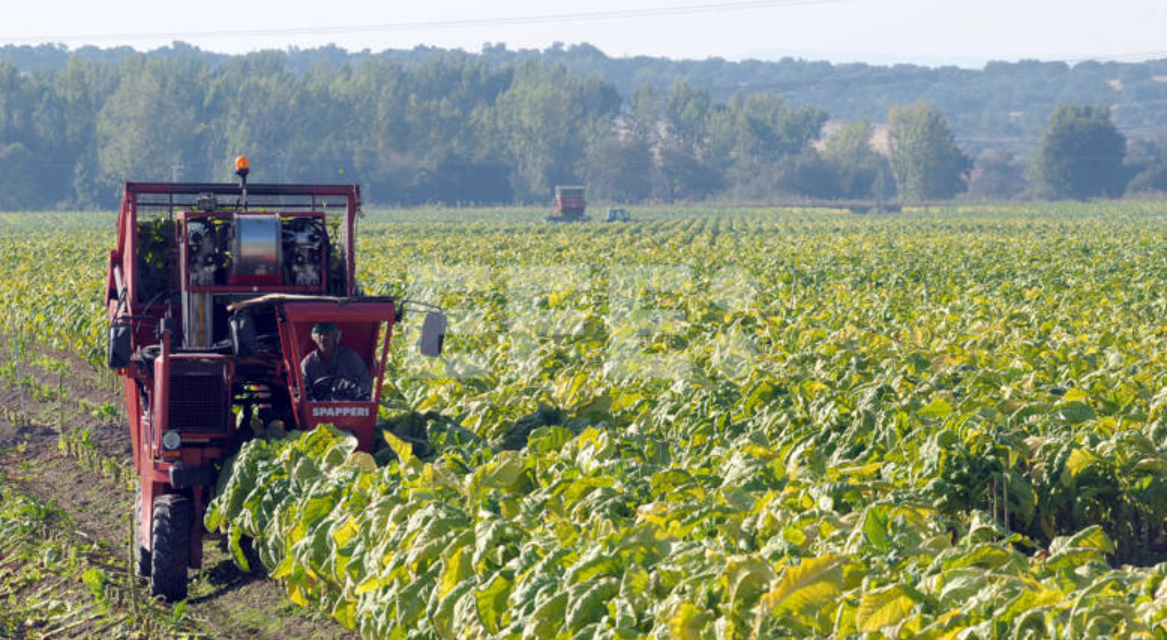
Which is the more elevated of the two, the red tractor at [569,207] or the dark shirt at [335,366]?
the dark shirt at [335,366]

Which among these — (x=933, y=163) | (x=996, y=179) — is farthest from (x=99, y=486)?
(x=996, y=179)

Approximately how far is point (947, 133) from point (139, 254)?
138 meters

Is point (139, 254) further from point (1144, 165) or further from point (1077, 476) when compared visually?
point (1144, 165)

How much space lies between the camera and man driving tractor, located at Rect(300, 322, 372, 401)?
9.17m

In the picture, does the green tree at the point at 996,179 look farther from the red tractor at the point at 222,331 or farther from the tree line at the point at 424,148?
the red tractor at the point at 222,331

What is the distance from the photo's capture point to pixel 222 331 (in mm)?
10242

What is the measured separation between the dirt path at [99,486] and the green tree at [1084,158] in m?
122

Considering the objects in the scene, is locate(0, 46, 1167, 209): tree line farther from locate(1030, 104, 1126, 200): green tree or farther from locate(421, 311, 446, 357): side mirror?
locate(421, 311, 446, 357): side mirror

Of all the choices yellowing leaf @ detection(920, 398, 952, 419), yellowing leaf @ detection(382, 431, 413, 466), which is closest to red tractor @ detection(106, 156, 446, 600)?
yellowing leaf @ detection(382, 431, 413, 466)

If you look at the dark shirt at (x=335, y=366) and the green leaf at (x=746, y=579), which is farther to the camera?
the dark shirt at (x=335, y=366)

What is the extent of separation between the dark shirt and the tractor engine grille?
1.93 ft

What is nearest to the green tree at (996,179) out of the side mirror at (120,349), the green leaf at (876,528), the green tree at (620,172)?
the green tree at (620,172)

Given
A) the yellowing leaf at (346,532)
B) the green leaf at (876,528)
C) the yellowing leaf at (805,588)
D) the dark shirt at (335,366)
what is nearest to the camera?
the yellowing leaf at (805,588)

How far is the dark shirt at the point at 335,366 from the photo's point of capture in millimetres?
9242
